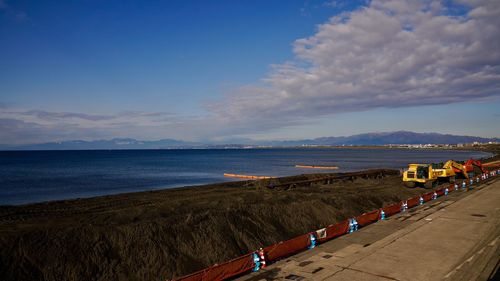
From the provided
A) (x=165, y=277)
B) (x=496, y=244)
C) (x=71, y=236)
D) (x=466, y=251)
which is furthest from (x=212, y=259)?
(x=496, y=244)

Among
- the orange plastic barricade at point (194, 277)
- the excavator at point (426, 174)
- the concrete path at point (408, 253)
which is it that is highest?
the excavator at point (426, 174)

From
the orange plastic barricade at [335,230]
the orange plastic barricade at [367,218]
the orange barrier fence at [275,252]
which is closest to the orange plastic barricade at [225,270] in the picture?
the orange barrier fence at [275,252]

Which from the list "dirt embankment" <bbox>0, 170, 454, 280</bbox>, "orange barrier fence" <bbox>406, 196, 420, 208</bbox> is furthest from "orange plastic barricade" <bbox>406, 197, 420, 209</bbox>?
"dirt embankment" <bbox>0, 170, 454, 280</bbox>

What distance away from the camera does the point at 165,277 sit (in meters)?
15.5

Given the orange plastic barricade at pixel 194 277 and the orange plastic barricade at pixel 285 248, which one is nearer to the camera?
the orange plastic barricade at pixel 194 277

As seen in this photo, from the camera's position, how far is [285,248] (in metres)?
17.6

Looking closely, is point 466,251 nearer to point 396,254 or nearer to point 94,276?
point 396,254

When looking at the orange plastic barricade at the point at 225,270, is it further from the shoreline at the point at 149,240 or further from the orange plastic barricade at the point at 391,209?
the orange plastic barricade at the point at 391,209

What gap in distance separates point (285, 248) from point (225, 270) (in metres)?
4.17

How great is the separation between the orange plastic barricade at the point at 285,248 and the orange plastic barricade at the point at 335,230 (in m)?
1.52

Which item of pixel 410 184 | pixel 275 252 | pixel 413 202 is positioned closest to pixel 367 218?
pixel 413 202

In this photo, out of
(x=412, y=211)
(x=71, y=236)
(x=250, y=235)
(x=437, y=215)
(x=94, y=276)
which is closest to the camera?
(x=94, y=276)

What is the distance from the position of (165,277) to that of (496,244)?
57.9 feet

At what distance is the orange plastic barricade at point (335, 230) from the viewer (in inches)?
802
